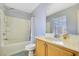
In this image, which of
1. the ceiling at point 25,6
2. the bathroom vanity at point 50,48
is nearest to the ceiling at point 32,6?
the ceiling at point 25,6

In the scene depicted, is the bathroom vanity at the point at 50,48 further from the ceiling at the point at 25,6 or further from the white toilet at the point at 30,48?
the ceiling at the point at 25,6

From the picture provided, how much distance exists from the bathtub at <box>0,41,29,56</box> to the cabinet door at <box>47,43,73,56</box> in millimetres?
327

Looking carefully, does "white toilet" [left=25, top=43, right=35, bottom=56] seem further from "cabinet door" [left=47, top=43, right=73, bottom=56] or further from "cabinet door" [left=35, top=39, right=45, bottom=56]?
"cabinet door" [left=47, top=43, right=73, bottom=56]

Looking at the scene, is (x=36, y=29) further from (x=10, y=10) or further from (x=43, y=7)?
(x=10, y=10)

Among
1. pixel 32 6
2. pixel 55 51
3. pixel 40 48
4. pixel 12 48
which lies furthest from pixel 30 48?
pixel 32 6

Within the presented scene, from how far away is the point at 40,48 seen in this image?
1756 mm

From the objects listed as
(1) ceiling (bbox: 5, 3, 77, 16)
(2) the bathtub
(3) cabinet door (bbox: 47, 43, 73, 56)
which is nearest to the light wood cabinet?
(3) cabinet door (bbox: 47, 43, 73, 56)

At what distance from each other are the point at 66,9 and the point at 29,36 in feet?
2.08

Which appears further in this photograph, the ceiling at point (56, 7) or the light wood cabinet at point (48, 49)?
the ceiling at point (56, 7)

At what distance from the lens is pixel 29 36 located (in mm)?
A: 1716

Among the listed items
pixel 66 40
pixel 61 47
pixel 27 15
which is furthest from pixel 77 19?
pixel 27 15

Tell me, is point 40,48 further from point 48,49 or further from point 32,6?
point 32,6

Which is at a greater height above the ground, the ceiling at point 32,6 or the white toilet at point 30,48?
the ceiling at point 32,6

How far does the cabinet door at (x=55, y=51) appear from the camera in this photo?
1440 millimetres
